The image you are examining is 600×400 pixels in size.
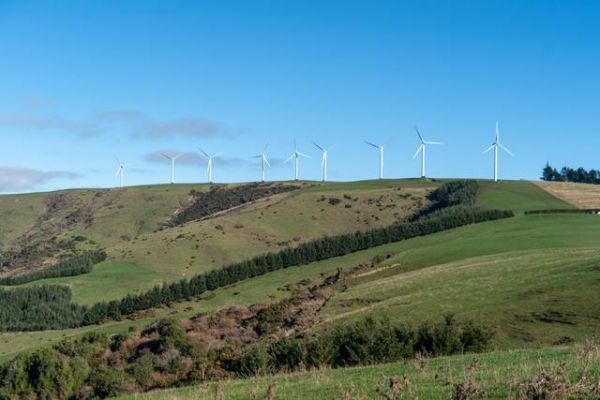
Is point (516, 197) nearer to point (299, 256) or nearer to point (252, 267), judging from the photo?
point (299, 256)

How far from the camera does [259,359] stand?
3688 cm

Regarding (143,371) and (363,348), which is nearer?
(363,348)

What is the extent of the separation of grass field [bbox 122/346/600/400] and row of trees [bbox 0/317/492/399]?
7229 millimetres

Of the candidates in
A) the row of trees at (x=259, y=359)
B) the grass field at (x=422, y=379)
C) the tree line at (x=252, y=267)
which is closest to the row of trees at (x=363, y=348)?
the row of trees at (x=259, y=359)

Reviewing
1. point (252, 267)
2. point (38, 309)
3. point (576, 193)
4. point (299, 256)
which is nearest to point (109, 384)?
point (252, 267)

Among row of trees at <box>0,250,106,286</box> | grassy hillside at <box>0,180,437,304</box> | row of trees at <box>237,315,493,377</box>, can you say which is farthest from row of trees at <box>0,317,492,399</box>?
row of trees at <box>0,250,106,286</box>

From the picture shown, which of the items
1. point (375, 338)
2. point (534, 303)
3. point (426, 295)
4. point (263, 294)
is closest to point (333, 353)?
point (375, 338)

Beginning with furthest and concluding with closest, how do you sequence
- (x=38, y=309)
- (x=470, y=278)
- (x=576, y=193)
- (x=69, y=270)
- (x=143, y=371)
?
(x=576, y=193), (x=69, y=270), (x=38, y=309), (x=470, y=278), (x=143, y=371)

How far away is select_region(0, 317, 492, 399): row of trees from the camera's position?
3675 centimetres

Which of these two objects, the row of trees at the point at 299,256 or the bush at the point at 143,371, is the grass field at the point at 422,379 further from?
the row of trees at the point at 299,256

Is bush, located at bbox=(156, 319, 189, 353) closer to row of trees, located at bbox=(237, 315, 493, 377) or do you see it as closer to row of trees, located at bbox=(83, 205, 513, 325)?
row of trees, located at bbox=(237, 315, 493, 377)

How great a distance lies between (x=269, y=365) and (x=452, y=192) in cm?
14026

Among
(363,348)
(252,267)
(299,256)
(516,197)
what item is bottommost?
(252,267)

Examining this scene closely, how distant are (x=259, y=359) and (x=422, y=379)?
1545cm
